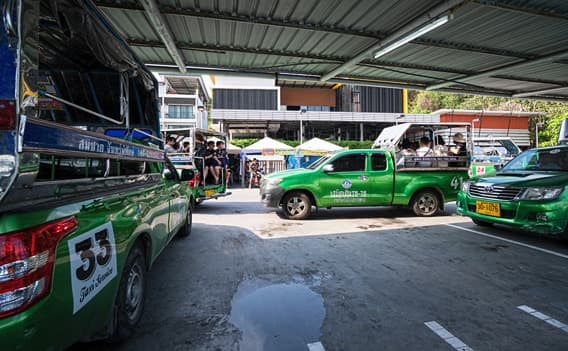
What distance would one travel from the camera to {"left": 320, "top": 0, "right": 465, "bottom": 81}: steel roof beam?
185 inches

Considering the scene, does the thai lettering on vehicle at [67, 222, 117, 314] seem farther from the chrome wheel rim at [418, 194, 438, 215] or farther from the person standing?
the chrome wheel rim at [418, 194, 438, 215]

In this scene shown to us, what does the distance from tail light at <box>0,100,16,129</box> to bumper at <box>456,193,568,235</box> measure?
645cm

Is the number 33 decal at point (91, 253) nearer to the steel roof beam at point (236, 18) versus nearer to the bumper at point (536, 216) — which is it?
the steel roof beam at point (236, 18)

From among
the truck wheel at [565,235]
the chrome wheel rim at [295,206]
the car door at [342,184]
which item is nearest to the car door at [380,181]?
the car door at [342,184]

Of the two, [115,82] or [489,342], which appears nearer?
[489,342]

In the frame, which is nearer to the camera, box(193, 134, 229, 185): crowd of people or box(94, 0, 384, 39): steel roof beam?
box(94, 0, 384, 39): steel roof beam

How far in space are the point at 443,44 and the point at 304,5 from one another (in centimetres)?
332

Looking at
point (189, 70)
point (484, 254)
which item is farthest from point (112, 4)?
point (484, 254)

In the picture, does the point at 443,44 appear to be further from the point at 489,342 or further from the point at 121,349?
the point at 121,349

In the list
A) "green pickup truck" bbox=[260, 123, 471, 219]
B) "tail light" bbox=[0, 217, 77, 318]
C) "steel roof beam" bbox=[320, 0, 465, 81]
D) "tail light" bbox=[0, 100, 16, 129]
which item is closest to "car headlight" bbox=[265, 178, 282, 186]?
"green pickup truck" bbox=[260, 123, 471, 219]

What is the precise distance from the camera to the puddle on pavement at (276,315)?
2604 millimetres

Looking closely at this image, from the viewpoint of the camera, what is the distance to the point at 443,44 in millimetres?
6414

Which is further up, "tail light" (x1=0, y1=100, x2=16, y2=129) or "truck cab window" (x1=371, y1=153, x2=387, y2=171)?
"tail light" (x1=0, y1=100, x2=16, y2=129)

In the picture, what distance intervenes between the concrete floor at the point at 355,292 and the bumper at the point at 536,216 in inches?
16.2
